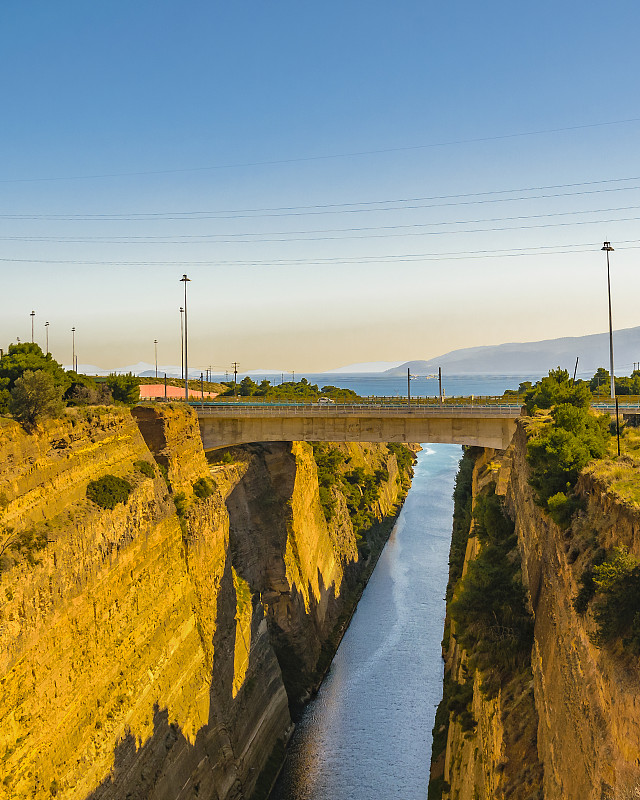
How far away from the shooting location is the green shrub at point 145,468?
22875 millimetres

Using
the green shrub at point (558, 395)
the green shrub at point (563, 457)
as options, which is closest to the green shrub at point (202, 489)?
the green shrub at point (563, 457)

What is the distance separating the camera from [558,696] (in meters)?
11.0

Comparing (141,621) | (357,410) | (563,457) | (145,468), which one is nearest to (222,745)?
(141,621)

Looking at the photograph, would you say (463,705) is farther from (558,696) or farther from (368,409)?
(368,409)

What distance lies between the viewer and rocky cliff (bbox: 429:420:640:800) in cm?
785

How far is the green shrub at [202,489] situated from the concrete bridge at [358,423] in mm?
6845

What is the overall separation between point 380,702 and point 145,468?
634 inches

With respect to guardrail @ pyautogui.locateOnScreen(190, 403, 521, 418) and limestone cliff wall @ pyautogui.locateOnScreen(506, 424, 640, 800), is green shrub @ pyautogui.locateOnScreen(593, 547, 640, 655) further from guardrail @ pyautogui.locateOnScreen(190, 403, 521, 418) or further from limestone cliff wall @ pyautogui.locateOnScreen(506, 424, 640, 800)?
guardrail @ pyautogui.locateOnScreen(190, 403, 521, 418)

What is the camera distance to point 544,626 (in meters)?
13.9

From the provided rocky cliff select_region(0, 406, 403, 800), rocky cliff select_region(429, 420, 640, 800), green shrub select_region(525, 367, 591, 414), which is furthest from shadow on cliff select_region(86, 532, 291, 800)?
green shrub select_region(525, 367, 591, 414)

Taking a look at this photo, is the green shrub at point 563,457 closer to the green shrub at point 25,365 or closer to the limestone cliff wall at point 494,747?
the limestone cliff wall at point 494,747

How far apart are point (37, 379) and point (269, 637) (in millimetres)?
16371

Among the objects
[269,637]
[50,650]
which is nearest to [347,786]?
[269,637]

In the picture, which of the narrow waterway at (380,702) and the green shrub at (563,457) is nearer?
the green shrub at (563,457)
